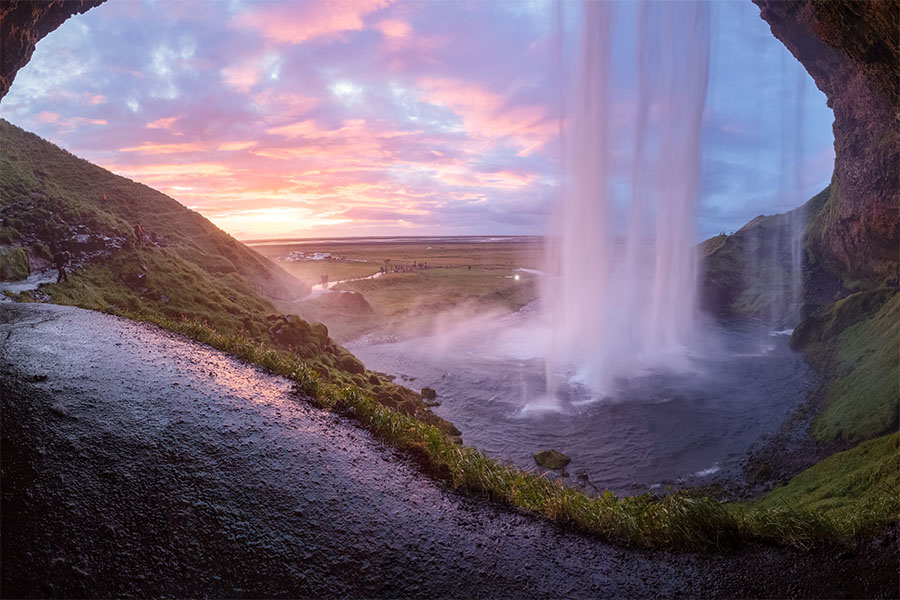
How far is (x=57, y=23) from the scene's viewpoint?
23344 millimetres

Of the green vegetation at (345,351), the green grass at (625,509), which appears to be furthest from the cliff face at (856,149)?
the green grass at (625,509)

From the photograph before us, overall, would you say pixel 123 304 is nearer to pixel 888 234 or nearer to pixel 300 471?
pixel 300 471

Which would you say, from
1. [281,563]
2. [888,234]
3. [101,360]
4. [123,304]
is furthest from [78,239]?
[888,234]

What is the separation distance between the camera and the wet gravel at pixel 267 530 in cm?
634

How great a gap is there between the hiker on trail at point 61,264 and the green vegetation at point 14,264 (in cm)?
137

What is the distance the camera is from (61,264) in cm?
2681

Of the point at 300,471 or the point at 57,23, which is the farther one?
the point at 57,23

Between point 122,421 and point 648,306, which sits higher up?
point 648,306

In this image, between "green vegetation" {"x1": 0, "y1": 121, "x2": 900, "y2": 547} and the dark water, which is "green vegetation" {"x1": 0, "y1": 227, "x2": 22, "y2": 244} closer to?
"green vegetation" {"x1": 0, "y1": 121, "x2": 900, "y2": 547}

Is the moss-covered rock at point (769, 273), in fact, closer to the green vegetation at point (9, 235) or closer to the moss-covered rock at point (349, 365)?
the moss-covered rock at point (349, 365)

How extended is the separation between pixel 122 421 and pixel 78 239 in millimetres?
29008

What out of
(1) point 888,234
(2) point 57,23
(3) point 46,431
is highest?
(2) point 57,23

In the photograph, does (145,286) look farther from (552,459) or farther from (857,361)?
(857,361)

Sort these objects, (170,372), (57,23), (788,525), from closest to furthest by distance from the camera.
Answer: (788,525) → (170,372) → (57,23)
